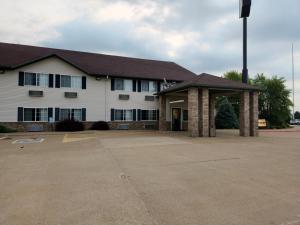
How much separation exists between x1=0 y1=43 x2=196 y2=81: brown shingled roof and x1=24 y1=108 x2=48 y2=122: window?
3.74 meters

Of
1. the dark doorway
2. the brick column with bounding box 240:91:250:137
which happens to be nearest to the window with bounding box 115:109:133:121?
the dark doorway

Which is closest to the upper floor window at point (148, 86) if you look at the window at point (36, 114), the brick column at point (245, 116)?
the window at point (36, 114)

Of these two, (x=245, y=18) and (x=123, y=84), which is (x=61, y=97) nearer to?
(x=123, y=84)

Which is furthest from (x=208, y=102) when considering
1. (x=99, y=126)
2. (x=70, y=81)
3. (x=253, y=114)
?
(x=70, y=81)

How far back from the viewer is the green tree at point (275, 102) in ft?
106

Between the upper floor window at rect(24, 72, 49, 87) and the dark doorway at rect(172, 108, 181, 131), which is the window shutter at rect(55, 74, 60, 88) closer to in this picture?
the upper floor window at rect(24, 72, 49, 87)

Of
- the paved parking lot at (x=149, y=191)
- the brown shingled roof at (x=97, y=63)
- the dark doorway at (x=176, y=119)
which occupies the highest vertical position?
the brown shingled roof at (x=97, y=63)

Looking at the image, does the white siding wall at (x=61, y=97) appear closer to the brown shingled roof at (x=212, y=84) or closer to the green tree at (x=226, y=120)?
the brown shingled roof at (x=212, y=84)

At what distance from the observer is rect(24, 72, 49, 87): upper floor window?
20297 millimetres

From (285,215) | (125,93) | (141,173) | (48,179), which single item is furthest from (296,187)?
(125,93)

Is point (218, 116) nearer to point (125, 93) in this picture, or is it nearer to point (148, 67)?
point (148, 67)

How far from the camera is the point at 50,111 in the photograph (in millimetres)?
20922

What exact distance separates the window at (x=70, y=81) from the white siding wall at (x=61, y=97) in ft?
1.19

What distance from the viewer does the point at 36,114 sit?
2058 cm
